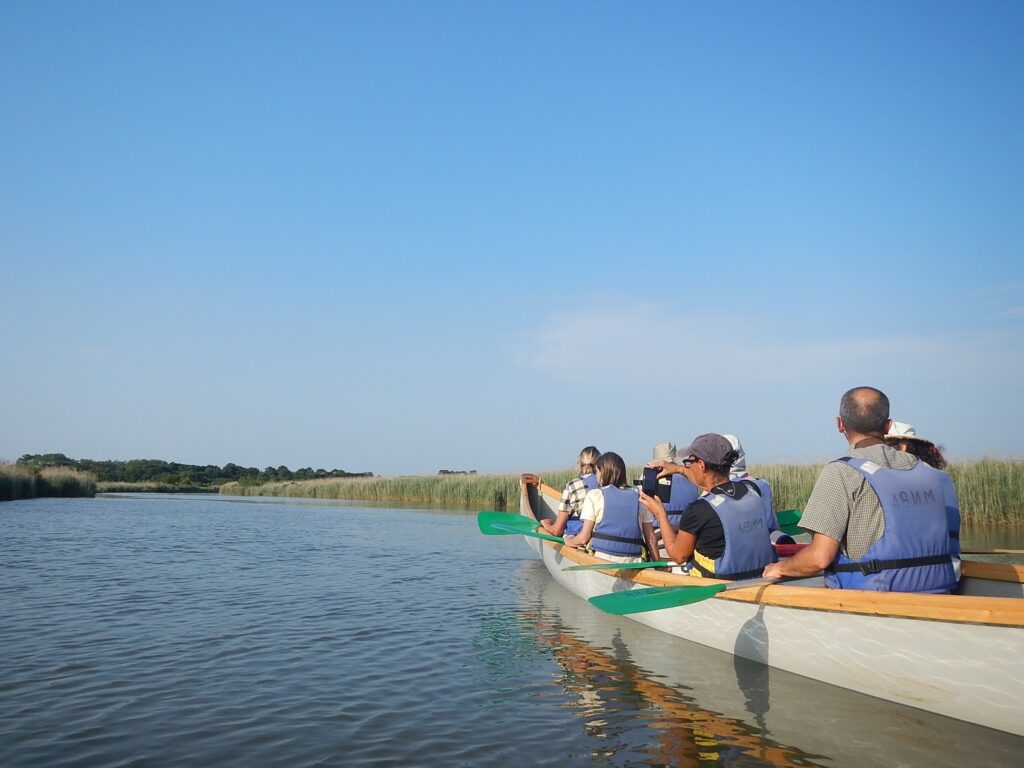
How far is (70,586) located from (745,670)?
7.91m

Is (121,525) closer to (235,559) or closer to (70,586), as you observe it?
(235,559)

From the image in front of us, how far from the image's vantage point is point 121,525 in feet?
58.8

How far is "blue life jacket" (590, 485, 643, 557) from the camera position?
7.59 m

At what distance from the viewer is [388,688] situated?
5059mm

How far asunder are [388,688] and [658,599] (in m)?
2.04

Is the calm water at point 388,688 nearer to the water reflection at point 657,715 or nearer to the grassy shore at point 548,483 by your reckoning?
the water reflection at point 657,715

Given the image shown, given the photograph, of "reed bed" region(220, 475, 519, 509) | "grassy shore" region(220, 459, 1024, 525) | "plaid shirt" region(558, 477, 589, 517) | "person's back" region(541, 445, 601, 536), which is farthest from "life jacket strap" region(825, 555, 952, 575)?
"reed bed" region(220, 475, 519, 509)

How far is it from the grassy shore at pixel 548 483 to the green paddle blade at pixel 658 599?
12630 millimetres

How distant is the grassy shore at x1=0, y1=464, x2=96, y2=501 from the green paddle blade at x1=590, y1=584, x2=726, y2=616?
2835 cm

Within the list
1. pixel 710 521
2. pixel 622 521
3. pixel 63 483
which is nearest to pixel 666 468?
pixel 710 521

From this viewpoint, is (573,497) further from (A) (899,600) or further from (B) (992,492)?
(B) (992,492)

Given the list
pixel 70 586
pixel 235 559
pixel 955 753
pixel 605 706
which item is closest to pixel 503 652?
pixel 605 706

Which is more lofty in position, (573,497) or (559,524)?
(573,497)

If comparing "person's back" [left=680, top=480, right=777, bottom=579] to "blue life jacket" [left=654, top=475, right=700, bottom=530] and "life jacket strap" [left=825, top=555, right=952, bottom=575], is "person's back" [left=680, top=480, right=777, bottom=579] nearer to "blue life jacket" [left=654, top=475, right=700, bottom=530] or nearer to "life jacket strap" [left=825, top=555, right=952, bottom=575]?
"life jacket strap" [left=825, top=555, right=952, bottom=575]
